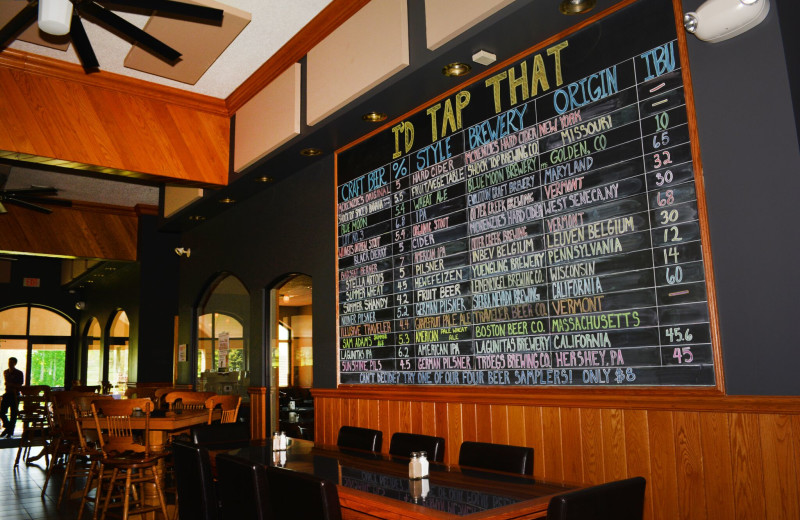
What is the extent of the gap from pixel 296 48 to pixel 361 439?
129 inches

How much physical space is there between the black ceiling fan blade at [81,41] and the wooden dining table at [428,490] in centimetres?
292

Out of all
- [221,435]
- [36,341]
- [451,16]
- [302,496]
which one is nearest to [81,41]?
[451,16]

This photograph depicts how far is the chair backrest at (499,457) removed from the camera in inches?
112

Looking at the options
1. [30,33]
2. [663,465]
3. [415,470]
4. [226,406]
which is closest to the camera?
[415,470]

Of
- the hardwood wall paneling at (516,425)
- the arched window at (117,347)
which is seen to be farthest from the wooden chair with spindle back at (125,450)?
the arched window at (117,347)

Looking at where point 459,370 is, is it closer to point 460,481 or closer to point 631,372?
point 631,372

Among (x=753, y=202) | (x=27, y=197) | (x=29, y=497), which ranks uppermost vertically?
(x=27, y=197)

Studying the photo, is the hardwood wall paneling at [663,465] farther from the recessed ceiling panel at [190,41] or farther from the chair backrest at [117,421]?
the chair backrest at [117,421]

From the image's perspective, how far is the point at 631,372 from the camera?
10.3 feet

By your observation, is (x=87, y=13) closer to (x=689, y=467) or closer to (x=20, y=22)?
(x=20, y=22)

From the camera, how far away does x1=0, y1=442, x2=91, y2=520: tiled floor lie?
5.50m

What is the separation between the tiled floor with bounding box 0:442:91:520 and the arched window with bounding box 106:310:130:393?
4.27m

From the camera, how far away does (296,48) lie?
17.4 feet

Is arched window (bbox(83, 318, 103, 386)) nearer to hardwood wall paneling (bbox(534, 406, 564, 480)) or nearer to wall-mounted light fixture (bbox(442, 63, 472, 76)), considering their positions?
wall-mounted light fixture (bbox(442, 63, 472, 76))
